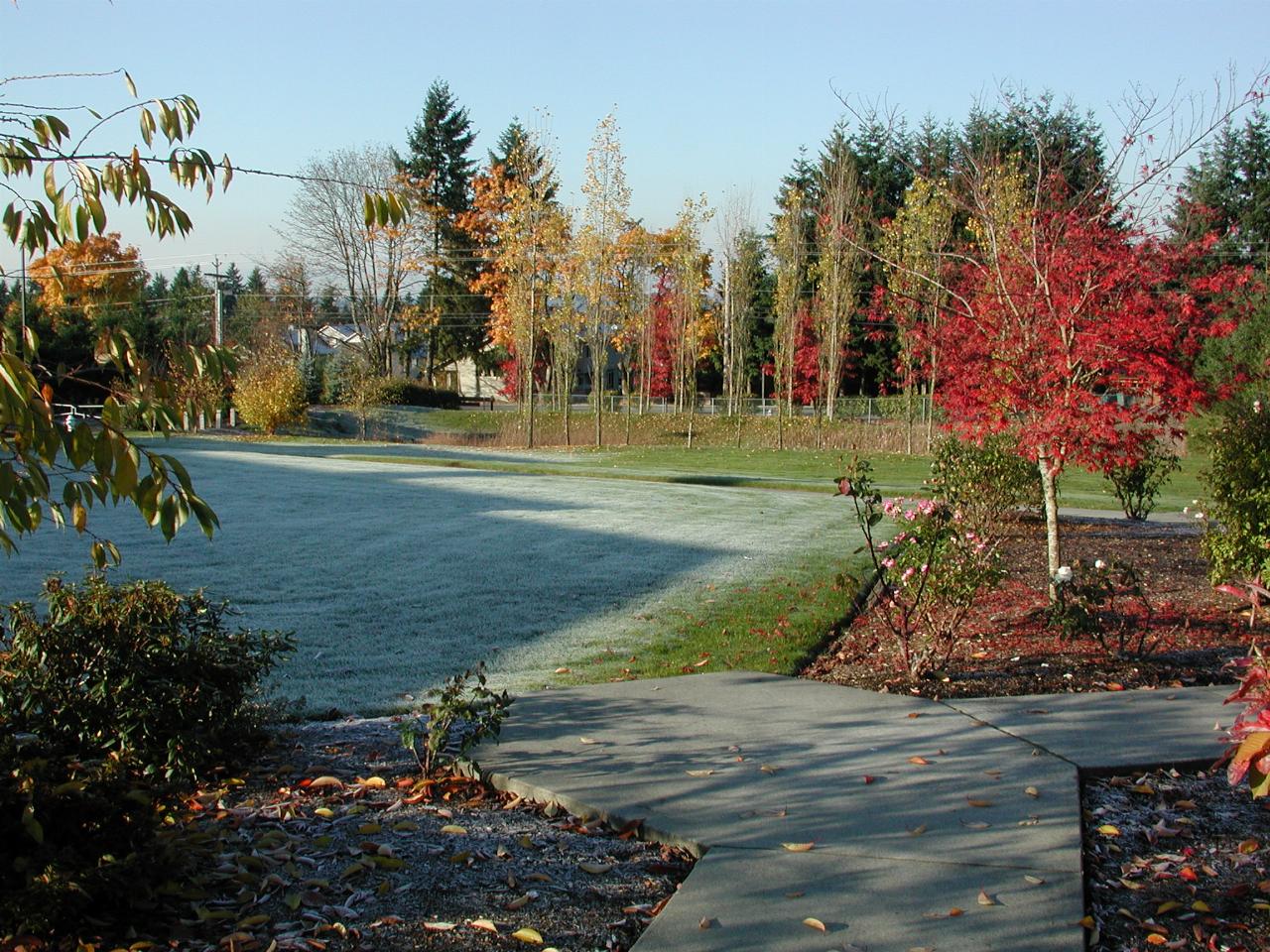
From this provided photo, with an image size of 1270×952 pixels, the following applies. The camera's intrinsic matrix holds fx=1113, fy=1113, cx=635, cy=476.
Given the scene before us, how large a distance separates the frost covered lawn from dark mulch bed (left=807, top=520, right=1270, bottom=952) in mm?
1394

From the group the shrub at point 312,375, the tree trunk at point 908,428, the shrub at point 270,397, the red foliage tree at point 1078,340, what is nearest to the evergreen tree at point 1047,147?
the red foliage tree at point 1078,340

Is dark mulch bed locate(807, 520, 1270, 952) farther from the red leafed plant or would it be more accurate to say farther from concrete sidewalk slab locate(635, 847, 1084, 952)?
the red leafed plant

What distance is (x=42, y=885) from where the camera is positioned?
10.2ft

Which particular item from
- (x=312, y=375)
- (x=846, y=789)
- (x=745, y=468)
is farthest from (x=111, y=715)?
(x=312, y=375)

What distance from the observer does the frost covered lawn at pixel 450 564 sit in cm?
734

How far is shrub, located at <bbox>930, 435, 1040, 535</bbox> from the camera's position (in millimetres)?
11859

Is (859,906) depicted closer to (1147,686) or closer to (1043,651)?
(1147,686)

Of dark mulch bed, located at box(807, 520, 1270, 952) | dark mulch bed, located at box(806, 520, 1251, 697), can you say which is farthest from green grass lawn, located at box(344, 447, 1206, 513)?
dark mulch bed, located at box(806, 520, 1251, 697)

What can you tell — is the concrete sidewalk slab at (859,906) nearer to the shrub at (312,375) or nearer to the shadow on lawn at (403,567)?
the shadow on lawn at (403,567)

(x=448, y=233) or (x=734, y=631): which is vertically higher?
(x=448, y=233)

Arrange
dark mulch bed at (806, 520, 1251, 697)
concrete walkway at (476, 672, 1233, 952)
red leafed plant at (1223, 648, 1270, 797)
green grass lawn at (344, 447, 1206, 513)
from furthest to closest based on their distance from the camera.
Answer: green grass lawn at (344, 447, 1206, 513) → dark mulch bed at (806, 520, 1251, 697) → concrete walkway at (476, 672, 1233, 952) → red leafed plant at (1223, 648, 1270, 797)

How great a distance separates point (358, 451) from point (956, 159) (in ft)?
67.6

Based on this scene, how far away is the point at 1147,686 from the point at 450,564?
253 inches

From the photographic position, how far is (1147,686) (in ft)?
21.1
